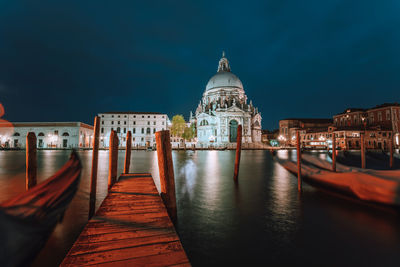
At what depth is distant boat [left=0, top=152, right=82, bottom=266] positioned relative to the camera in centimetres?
151

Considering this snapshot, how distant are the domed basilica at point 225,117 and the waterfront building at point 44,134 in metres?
28.0

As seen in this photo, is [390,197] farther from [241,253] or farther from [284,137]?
[284,137]

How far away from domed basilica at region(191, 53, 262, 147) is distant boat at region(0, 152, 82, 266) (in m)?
40.8

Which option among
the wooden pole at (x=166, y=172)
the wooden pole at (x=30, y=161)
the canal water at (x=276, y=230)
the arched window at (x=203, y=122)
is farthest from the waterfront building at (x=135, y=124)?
the wooden pole at (x=166, y=172)

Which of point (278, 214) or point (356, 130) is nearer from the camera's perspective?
point (278, 214)

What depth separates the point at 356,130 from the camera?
39.2 metres

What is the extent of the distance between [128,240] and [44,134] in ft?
175

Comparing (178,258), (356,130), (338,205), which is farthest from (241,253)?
(356,130)

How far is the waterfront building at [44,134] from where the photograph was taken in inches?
1670

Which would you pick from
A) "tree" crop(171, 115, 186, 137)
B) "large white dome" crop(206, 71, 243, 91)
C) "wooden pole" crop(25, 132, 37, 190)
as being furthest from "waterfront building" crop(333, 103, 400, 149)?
"wooden pole" crop(25, 132, 37, 190)

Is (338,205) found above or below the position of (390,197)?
below

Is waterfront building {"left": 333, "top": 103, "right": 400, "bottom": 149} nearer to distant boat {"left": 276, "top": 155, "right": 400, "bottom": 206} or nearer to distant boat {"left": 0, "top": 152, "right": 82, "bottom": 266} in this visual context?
distant boat {"left": 276, "top": 155, "right": 400, "bottom": 206}

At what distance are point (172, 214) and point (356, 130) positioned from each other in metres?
47.5

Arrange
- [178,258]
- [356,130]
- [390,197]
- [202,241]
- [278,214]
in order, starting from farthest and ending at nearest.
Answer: [356,130]
[278,214]
[390,197]
[202,241]
[178,258]
